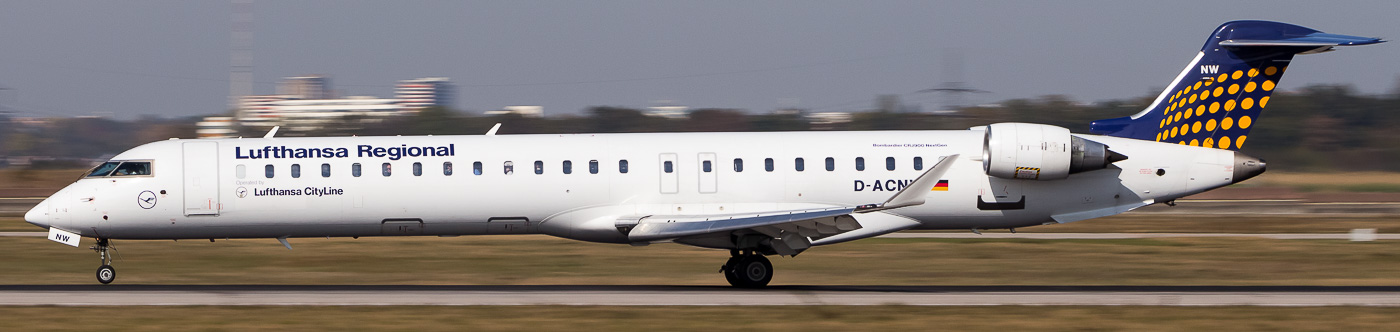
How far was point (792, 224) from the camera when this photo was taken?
20938mm

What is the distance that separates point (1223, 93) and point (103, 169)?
18.8 meters

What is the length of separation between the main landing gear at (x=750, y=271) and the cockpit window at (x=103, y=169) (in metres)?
10.2

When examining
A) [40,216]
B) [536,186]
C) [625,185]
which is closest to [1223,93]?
[625,185]

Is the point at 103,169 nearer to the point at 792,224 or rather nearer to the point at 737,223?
the point at 737,223

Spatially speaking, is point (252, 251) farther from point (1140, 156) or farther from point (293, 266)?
point (1140, 156)

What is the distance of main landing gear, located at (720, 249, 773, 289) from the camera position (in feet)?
72.1

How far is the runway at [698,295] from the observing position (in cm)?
1977

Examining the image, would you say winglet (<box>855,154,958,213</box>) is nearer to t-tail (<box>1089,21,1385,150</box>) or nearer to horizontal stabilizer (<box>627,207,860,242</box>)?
horizontal stabilizer (<box>627,207,860,242</box>)

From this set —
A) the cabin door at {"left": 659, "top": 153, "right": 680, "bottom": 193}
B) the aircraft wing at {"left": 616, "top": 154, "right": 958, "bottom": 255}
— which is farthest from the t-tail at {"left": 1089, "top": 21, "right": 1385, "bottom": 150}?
the cabin door at {"left": 659, "top": 153, "right": 680, "bottom": 193}

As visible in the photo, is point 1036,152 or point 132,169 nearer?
point 1036,152

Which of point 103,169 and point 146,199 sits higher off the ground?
point 103,169

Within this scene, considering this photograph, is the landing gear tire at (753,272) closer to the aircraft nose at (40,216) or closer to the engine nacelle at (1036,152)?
the engine nacelle at (1036,152)

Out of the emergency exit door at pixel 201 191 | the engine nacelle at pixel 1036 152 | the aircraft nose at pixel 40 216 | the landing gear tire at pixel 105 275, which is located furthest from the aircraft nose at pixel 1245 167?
the aircraft nose at pixel 40 216

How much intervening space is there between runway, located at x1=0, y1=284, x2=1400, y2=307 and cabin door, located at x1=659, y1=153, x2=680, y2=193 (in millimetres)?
1645
